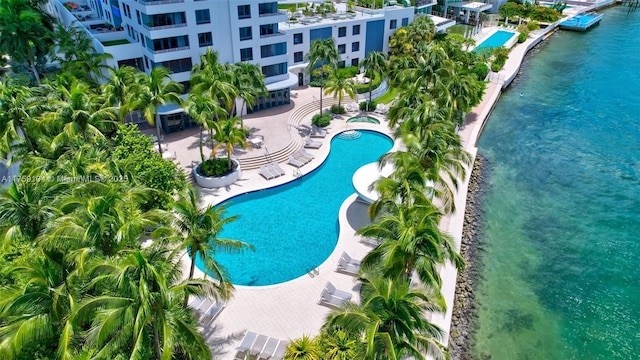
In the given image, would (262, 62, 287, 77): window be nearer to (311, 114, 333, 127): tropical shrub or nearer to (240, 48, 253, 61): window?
(240, 48, 253, 61): window

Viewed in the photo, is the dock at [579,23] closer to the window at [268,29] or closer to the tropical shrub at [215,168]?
the window at [268,29]

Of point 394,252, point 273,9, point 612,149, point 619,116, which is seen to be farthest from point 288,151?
point 619,116

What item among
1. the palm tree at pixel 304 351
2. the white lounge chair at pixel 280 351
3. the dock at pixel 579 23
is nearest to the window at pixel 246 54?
the white lounge chair at pixel 280 351

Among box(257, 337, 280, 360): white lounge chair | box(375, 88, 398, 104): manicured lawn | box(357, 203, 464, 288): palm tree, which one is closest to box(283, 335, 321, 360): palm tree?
box(257, 337, 280, 360): white lounge chair

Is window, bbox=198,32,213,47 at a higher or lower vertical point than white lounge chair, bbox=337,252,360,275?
higher

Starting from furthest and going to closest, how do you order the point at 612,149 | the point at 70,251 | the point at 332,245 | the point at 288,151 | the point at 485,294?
the point at 612,149 → the point at 288,151 → the point at 332,245 → the point at 485,294 → the point at 70,251

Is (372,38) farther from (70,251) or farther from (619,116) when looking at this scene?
(70,251)
